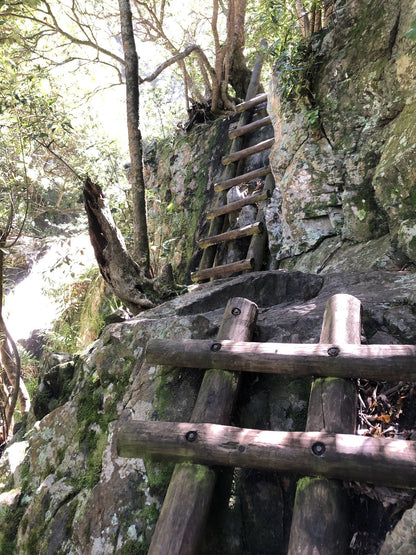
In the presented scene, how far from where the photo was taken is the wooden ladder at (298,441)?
1.49 m

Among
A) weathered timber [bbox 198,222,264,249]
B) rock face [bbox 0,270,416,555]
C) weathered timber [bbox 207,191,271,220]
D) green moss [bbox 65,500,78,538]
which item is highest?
weathered timber [bbox 207,191,271,220]

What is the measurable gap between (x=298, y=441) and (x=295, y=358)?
46cm

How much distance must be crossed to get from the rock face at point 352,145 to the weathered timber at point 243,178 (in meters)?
0.53

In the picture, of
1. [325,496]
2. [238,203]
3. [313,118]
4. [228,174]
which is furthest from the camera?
[228,174]

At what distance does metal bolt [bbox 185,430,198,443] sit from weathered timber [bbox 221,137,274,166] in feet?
15.0

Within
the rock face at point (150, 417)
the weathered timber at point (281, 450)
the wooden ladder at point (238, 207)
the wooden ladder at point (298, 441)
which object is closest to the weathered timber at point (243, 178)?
the wooden ladder at point (238, 207)

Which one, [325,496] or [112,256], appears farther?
[112,256]

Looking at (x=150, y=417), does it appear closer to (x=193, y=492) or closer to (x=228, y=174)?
(x=193, y=492)

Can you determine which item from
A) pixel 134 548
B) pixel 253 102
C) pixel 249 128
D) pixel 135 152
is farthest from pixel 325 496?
pixel 253 102

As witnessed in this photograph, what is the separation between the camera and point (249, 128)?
632 cm

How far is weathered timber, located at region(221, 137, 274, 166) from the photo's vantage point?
5.72 meters

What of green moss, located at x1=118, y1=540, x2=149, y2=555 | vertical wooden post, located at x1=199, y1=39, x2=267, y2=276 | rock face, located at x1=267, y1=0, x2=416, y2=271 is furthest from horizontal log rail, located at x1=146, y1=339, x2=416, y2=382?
vertical wooden post, located at x1=199, y1=39, x2=267, y2=276

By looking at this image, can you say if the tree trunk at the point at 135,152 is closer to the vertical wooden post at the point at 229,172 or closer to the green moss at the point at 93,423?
the vertical wooden post at the point at 229,172

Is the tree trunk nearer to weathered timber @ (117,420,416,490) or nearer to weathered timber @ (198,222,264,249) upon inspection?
weathered timber @ (198,222,264,249)
